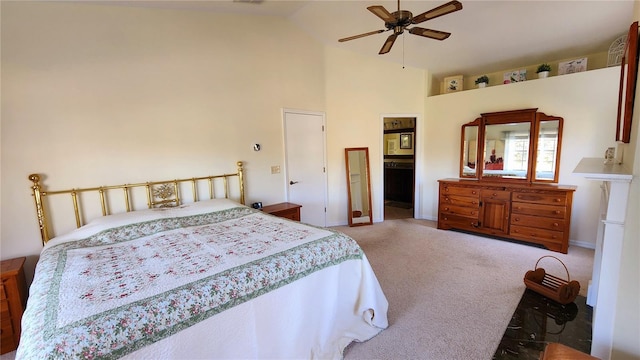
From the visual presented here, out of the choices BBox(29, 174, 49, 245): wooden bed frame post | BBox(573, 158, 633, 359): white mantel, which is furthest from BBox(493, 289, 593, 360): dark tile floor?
BBox(29, 174, 49, 245): wooden bed frame post

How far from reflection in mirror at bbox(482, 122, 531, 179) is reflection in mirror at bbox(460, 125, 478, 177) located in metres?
0.15

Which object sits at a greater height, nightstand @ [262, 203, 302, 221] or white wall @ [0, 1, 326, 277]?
white wall @ [0, 1, 326, 277]

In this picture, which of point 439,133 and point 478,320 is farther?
point 439,133

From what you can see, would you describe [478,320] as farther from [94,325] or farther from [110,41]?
[110,41]

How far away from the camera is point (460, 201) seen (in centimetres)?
445

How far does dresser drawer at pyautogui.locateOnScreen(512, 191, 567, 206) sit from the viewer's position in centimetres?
354

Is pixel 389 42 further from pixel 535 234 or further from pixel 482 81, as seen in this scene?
pixel 535 234

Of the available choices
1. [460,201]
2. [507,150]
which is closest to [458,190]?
[460,201]

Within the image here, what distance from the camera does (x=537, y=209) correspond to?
147 inches

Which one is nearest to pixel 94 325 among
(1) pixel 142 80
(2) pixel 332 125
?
(1) pixel 142 80

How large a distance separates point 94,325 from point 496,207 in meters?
4.69

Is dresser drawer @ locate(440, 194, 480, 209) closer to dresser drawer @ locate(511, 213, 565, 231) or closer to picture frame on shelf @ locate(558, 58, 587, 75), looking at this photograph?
dresser drawer @ locate(511, 213, 565, 231)

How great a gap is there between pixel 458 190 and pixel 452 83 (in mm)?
1997

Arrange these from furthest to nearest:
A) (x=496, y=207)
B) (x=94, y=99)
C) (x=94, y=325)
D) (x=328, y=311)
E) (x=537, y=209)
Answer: (x=496, y=207)
(x=537, y=209)
(x=94, y=99)
(x=328, y=311)
(x=94, y=325)
